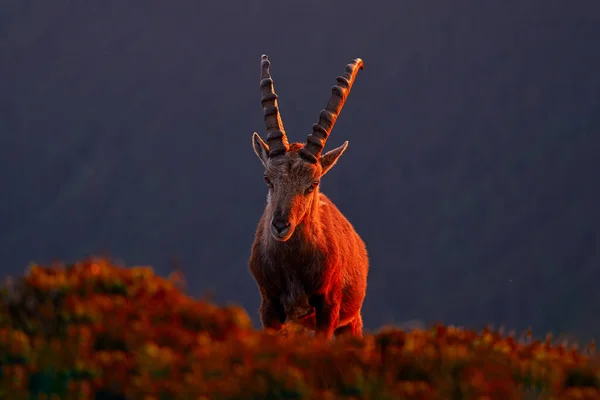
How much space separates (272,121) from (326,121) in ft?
3.07

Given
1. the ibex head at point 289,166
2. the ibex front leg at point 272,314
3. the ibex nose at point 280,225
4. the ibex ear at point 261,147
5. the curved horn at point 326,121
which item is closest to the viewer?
the ibex nose at point 280,225

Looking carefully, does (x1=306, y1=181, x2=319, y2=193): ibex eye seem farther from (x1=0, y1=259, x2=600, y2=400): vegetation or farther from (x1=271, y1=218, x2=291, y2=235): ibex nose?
(x1=0, y1=259, x2=600, y2=400): vegetation

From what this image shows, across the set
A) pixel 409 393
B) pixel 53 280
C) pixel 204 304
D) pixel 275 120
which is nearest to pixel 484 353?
pixel 409 393

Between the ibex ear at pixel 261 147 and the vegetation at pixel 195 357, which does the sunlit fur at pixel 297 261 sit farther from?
the vegetation at pixel 195 357

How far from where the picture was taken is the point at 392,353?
1037cm

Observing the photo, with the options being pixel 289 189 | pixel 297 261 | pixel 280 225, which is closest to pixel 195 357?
pixel 280 225

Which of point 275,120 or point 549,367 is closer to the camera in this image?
point 549,367

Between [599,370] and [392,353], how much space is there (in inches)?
81.5

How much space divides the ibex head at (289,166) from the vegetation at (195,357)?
4.42 metres

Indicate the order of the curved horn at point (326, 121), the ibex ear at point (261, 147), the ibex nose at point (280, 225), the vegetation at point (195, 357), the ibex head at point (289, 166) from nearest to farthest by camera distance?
the vegetation at point (195, 357) < the ibex nose at point (280, 225) < the ibex head at point (289, 166) < the curved horn at point (326, 121) < the ibex ear at point (261, 147)

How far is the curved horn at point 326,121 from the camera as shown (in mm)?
16719

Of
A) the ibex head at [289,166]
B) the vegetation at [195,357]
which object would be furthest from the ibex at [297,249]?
the vegetation at [195,357]

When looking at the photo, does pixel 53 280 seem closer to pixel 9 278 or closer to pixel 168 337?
pixel 9 278

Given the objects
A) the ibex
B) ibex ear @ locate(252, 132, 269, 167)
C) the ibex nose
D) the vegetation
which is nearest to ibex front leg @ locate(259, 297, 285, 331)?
the ibex
